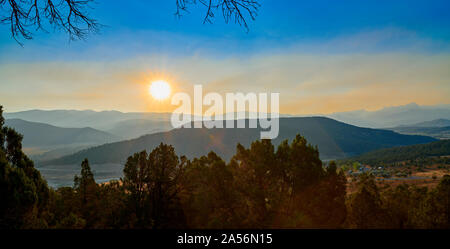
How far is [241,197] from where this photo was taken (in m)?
16.3

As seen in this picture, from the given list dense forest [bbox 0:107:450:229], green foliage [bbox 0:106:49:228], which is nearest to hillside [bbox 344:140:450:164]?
dense forest [bbox 0:107:450:229]

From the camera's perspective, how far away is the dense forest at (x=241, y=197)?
14664 mm

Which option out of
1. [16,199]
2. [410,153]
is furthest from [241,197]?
[410,153]

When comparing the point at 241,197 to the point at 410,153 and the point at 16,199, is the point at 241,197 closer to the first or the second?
the point at 16,199

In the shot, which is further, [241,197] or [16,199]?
[241,197]

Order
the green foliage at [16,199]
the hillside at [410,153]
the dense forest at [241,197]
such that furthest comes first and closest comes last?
the hillside at [410,153]
the dense forest at [241,197]
the green foliage at [16,199]

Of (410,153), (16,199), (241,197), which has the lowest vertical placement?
(410,153)

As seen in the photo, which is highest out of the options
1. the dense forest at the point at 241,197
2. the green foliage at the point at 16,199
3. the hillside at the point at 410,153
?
the green foliage at the point at 16,199

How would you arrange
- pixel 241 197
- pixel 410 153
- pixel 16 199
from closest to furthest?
pixel 16 199
pixel 241 197
pixel 410 153

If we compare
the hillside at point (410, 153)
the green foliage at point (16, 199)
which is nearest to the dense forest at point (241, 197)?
the green foliage at point (16, 199)

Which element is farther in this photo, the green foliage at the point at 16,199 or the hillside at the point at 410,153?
the hillside at the point at 410,153

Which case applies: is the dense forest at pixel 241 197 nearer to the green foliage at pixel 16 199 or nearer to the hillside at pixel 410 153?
the green foliage at pixel 16 199
